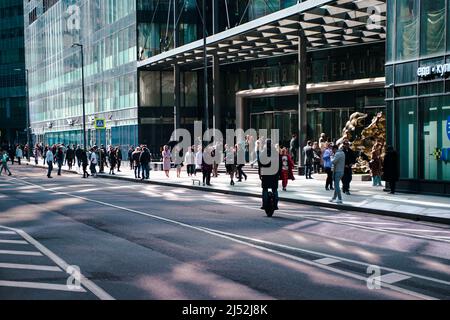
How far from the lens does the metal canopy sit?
84.1 ft

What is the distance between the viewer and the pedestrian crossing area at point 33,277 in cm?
741

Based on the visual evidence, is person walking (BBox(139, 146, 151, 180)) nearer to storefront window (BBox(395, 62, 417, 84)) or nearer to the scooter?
storefront window (BBox(395, 62, 417, 84))

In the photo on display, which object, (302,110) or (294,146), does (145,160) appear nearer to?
(294,146)

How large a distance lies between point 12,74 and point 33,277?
10373cm

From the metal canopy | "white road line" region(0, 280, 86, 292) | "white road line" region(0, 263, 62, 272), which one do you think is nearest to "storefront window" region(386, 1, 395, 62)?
the metal canopy

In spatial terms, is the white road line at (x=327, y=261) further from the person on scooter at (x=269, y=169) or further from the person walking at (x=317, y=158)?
the person walking at (x=317, y=158)

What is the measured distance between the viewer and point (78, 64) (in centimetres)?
6284

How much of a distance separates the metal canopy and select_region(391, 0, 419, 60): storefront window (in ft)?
9.73

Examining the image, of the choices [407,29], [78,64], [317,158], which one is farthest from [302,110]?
[78,64]

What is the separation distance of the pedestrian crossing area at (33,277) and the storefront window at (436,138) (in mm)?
14229
